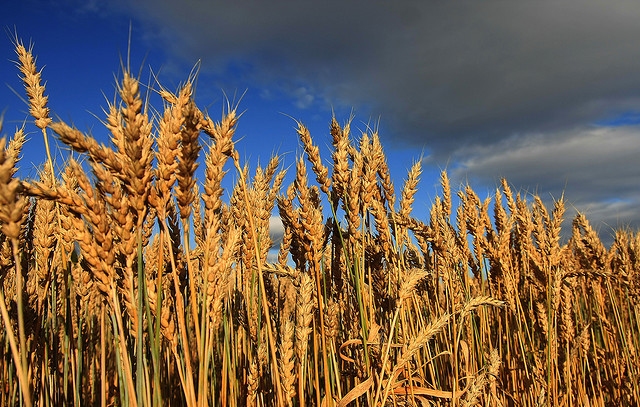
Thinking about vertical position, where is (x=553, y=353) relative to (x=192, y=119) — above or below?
below

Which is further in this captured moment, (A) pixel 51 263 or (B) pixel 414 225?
(B) pixel 414 225

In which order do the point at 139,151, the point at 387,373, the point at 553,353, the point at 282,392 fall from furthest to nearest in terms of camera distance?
the point at 553,353 < the point at 387,373 < the point at 282,392 < the point at 139,151

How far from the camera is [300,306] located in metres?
2.16

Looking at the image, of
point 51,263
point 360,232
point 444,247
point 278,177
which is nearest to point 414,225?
point 444,247

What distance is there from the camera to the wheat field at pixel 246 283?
4.72 feet

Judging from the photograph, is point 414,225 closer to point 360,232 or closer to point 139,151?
point 360,232

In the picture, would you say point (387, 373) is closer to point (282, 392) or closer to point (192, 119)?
point (282, 392)

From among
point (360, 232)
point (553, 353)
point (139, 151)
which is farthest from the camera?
point (553, 353)

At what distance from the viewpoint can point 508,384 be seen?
3643 mm

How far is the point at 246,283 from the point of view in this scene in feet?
9.45

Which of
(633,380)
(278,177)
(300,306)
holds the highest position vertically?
(278,177)

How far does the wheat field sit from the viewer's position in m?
1.44

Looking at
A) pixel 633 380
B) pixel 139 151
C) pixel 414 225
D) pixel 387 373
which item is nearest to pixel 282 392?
pixel 387 373

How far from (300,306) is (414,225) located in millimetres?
1355
